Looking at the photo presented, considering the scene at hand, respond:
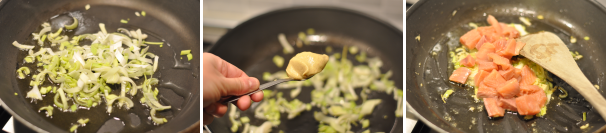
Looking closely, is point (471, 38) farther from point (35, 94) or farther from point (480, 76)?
point (35, 94)

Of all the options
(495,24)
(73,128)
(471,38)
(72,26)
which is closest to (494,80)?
(471,38)

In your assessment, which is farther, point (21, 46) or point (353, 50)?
point (353, 50)

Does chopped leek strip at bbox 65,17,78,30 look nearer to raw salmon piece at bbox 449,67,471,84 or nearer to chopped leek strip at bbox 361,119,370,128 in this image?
chopped leek strip at bbox 361,119,370,128

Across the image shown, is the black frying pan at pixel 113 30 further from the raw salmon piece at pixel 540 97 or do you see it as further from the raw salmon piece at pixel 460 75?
the raw salmon piece at pixel 540 97

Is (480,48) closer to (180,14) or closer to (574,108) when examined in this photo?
(574,108)

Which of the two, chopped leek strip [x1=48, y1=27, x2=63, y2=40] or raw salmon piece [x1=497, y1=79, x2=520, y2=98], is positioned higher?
chopped leek strip [x1=48, y1=27, x2=63, y2=40]

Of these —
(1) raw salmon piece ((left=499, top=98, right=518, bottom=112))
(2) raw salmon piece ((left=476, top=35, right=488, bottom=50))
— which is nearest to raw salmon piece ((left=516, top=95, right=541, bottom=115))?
(1) raw salmon piece ((left=499, top=98, right=518, bottom=112))
